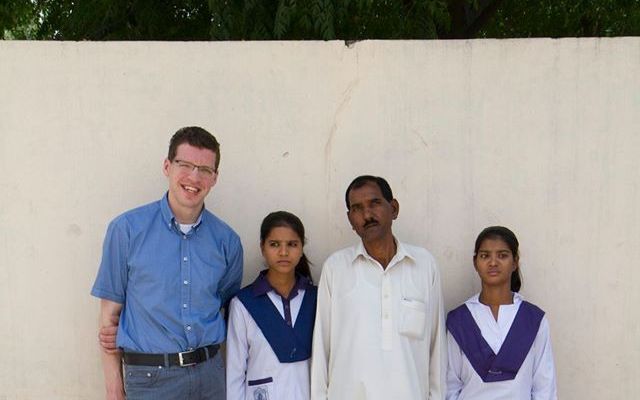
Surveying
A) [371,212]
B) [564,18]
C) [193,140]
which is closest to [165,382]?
[193,140]

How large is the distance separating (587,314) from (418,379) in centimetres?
106

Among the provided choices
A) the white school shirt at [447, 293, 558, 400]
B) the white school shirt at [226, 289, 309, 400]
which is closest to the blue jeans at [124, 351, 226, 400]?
the white school shirt at [226, 289, 309, 400]

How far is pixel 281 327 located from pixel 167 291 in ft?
1.66

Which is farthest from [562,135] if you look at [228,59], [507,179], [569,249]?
[228,59]

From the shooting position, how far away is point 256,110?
3.13 meters

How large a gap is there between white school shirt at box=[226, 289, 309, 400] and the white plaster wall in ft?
2.08

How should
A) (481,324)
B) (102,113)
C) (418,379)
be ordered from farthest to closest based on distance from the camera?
(102,113) < (481,324) < (418,379)

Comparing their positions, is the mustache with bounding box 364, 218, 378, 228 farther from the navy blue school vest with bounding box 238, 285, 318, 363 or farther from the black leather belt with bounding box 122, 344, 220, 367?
the black leather belt with bounding box 122, 344, 220, 367

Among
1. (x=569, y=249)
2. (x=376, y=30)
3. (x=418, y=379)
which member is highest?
(x=376, y=30)

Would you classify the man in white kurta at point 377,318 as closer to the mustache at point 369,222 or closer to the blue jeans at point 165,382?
the mustache at point 369,222

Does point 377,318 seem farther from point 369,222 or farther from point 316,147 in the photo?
point 316,147

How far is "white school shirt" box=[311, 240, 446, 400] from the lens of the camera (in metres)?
2.60

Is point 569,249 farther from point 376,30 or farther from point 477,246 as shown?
point 376,30

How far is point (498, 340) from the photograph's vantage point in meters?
2.78
